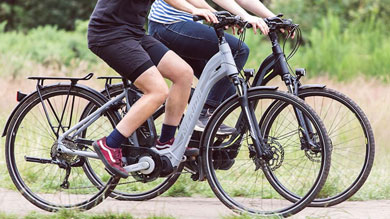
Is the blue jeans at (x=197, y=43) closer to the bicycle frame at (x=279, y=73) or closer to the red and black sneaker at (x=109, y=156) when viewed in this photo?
the bicycle frame at (x=279, y=73)

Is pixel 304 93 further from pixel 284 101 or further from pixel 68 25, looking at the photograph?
pixel 68 25

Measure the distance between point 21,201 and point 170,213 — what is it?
114 cm

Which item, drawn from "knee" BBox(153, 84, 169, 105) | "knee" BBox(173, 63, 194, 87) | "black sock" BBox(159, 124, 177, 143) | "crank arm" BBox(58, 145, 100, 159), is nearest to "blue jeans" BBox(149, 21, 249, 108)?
"knee" BBox(173, 63, 194, 87)

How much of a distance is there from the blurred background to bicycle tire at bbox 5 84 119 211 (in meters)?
0.62

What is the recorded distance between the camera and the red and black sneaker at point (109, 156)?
199 inches

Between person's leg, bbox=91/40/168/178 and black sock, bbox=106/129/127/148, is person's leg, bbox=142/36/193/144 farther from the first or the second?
black sock, bbox=106/129/127/148

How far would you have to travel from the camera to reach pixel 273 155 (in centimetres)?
502

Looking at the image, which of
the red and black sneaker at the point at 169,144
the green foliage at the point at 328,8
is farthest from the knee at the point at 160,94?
the green foliage at the point at 328,8

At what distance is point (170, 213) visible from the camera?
206 inches

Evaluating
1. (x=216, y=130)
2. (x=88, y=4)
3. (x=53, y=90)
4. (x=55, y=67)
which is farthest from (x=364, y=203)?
(x=88, y=4)

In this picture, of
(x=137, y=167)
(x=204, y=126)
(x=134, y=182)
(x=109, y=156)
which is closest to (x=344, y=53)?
(x=134, y=182)

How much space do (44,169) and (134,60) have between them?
4.79ft

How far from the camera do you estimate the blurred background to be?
28.2 ft

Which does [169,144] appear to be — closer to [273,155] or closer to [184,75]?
[184,75]
